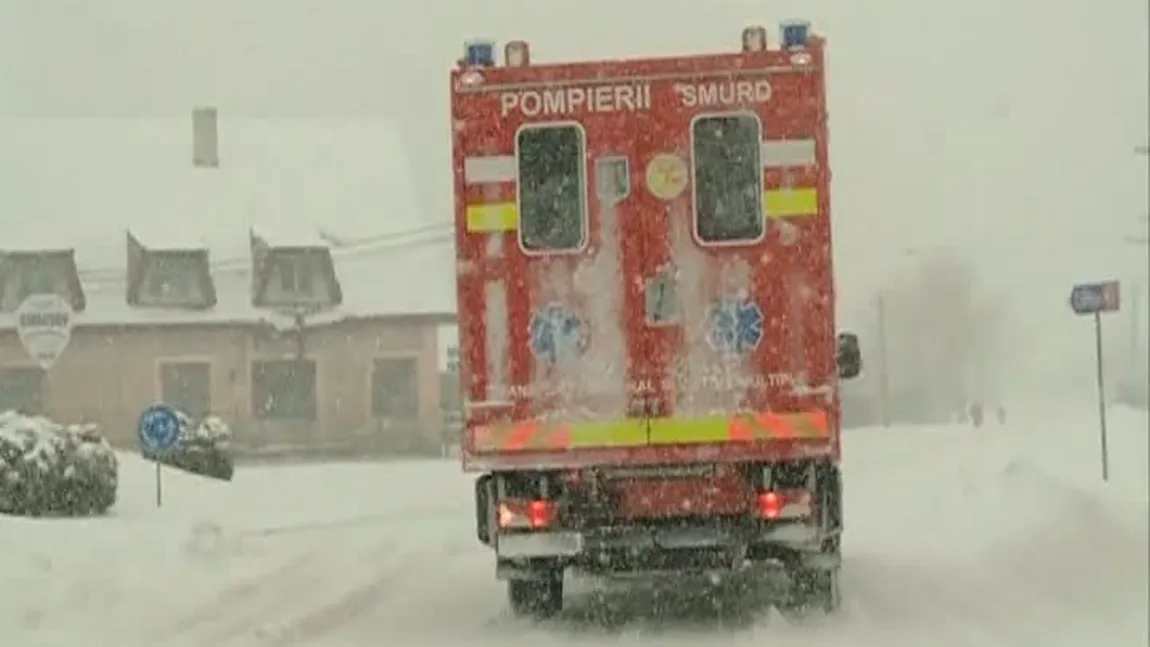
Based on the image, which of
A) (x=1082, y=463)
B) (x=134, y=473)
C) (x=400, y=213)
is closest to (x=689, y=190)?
(x=134, y=473)

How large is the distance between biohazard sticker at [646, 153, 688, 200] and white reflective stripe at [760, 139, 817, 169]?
19.1 inches

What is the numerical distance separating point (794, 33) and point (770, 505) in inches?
100

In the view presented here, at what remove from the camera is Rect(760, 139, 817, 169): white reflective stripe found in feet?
33.0

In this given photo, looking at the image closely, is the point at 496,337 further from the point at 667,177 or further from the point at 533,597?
the point at 533,597

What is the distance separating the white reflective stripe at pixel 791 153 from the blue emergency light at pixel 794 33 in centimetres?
53

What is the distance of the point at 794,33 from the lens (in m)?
10.2

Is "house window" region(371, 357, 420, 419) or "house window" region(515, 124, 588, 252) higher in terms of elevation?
"house window" region(515, 124, 588, 252)

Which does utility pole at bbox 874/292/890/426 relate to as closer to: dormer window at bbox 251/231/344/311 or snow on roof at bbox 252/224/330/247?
dormer window at bbox 251/231/344/311

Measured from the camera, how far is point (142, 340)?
116 feet

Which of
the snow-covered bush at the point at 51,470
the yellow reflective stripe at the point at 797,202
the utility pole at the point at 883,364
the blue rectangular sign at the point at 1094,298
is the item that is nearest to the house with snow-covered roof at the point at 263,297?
the utility pole at the point at 883,364

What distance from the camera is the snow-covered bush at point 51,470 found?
16375 millimetres

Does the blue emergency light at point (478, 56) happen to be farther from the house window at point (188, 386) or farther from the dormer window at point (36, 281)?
the house window at point (188, 386)

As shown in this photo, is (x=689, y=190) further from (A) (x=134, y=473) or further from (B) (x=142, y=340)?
(B) (x=142, y=340)

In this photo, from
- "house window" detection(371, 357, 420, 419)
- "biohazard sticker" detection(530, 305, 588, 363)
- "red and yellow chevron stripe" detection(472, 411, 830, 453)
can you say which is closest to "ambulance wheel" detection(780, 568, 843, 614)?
"red and yellow chevron stripe" detection(472, 411, 830, 453)
